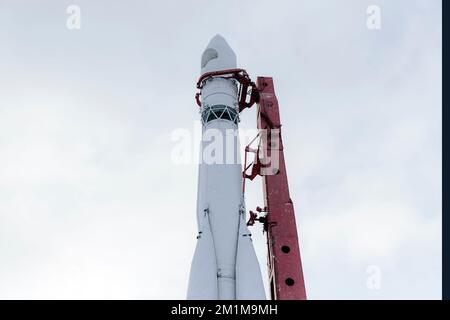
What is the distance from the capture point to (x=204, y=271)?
52.0 ft

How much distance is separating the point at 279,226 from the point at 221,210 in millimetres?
3273

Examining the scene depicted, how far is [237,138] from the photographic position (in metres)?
19.4

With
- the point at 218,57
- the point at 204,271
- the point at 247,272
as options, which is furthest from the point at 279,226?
the point at 218,57

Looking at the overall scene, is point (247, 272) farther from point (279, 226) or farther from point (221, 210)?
point (279, 226)

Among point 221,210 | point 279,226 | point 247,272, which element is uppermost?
point 279,226

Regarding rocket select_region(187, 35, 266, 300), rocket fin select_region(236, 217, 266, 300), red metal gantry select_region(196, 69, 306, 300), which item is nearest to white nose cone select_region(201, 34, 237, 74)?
rocket select_region(187, 35, 266, 300)

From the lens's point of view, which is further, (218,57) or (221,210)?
(218,57)

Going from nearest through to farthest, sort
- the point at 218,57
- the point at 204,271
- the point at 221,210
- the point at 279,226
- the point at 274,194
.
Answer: the point at 204,271 < the point at 221,210 < the point at 279,226 < the point at 274,194 < the point at 218,57

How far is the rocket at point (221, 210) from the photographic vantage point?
621 inches

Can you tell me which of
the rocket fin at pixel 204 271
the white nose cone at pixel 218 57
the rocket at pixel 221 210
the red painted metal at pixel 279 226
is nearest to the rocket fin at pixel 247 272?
the rocket at pixel 221 210
